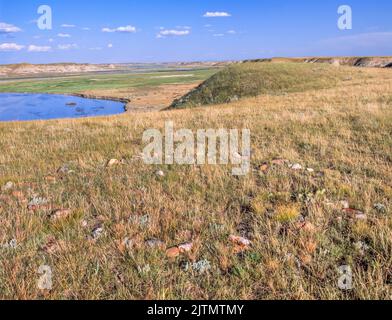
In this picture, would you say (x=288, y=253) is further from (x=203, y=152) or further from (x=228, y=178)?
(x=203, y=152)

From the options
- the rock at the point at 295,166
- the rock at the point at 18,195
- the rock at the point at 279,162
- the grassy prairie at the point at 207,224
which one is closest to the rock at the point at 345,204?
the grassy prairie at the point at 207,224

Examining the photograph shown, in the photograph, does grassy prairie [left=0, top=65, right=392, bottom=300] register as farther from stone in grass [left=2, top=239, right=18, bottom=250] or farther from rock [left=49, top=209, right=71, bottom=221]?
rock [left=49, top=209, right=71, bottom=221]

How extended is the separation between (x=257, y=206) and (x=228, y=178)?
191 centimetres

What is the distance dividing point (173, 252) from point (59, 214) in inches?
101

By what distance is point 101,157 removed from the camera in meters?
10.5

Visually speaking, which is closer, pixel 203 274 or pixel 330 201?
pixel 203 274

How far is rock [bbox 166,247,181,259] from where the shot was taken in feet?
14.9

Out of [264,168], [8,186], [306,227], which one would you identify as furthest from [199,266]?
[8,186]

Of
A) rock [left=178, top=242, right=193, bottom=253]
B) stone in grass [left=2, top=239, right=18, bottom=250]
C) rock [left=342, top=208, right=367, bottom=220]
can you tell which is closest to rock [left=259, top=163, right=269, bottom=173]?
rock [left=342, top=208, right=367, bottom=220]

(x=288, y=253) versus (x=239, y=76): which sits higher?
(x=239, y=76)

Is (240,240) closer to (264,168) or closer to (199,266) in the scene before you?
(199,266)

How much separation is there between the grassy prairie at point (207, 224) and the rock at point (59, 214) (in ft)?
0.47

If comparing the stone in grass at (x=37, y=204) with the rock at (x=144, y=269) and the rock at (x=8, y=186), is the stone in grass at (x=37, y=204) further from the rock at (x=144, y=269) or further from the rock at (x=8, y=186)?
the rock at (x=144, y=269)

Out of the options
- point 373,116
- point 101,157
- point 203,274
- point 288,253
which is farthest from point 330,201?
point 373,116
